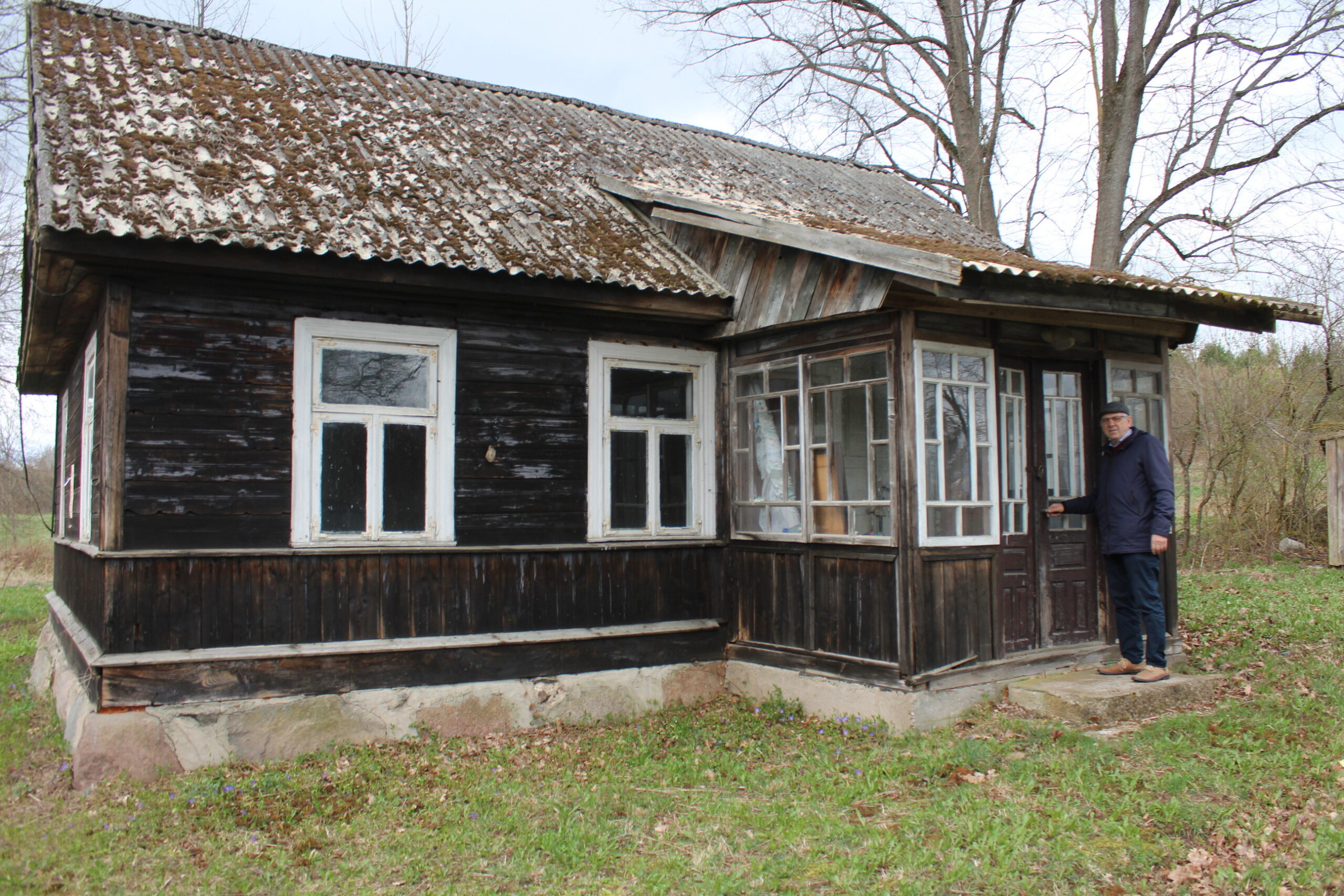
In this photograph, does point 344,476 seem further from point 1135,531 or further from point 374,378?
point 1135,531

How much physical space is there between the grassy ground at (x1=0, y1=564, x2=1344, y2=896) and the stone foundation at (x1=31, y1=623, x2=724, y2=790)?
18 centimetres

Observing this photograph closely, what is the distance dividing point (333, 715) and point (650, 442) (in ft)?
10.0

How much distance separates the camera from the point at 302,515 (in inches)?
255

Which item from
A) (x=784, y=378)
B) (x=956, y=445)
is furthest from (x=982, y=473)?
(x=784, y=378)

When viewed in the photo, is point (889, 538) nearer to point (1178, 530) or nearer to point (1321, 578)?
point (1321, 578)

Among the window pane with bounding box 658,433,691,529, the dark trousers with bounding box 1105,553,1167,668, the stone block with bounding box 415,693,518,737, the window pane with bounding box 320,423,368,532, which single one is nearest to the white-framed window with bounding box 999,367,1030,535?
the dark trousers with bounding box 1105,553,1167,668

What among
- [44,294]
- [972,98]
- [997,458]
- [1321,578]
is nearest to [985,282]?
[997,458]

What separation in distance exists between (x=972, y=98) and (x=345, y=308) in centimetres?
1438

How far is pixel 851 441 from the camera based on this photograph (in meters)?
7.09

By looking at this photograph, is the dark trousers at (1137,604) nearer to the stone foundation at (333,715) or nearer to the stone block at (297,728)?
the stone foundation at (333,715)

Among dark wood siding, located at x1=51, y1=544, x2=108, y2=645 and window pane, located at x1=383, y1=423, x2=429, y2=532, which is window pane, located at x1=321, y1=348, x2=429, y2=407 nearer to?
window pane, located at x1=383, y1=423, x2=429, y2=532

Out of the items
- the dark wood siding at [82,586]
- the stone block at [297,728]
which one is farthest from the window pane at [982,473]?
the dark wood siding at [82,586]

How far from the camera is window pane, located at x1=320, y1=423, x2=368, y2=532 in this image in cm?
658

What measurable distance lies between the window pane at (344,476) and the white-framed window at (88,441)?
1.93 metres
